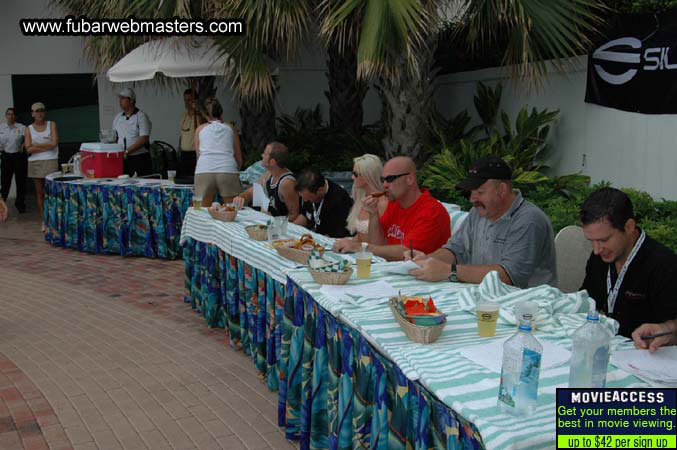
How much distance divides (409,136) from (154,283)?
349cm

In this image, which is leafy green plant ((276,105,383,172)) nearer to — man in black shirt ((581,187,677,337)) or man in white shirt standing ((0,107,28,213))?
→ man in white shirt standing ((0,107,28,213))

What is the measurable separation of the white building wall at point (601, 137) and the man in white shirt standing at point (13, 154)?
8.40m

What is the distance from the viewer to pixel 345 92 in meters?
13.3

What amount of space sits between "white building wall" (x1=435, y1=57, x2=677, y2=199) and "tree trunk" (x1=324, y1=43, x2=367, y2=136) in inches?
111

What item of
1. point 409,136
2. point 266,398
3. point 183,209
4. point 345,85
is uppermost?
point 345,85

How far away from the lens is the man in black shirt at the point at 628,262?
3230 mm

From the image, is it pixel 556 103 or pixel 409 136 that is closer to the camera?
pixel 409 136

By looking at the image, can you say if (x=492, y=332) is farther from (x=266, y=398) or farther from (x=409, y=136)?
(x=409, y=136)

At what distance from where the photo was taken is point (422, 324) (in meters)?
3.02

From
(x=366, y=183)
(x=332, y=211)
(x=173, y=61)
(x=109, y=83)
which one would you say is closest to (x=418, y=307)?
(x=366, y=183)

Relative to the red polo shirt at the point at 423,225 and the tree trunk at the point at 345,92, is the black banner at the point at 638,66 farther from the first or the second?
the tree trunk at the point at 345,92

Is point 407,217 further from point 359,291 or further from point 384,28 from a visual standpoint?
point 384,28

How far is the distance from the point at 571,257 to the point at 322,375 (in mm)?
1772

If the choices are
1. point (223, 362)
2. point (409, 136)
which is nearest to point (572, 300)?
point (223, 362)
